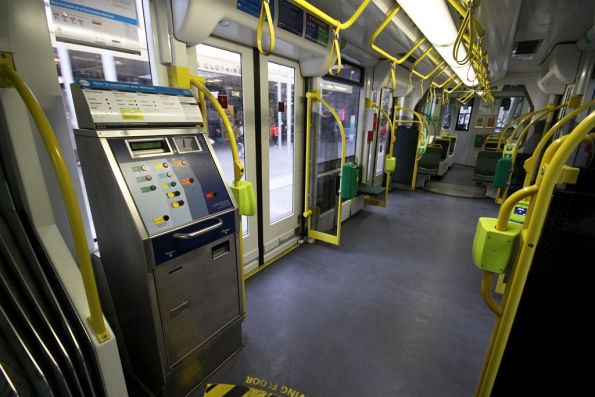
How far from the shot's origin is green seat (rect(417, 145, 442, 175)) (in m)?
6.52

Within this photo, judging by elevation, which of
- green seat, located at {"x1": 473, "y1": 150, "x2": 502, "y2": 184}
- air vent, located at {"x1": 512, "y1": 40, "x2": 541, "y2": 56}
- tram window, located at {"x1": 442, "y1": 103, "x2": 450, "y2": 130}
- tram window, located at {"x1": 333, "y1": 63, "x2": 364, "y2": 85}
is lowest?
green seat, located at {"x1": 473, "y1": 150, "x2": 502, "y2": 184}

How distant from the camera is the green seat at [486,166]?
19.8 ft

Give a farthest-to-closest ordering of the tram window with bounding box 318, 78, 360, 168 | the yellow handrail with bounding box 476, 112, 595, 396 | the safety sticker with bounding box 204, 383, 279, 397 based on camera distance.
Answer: the tram window with bounding box 318, 78, 360, 168, the safety sticker with bounding box 204, 383, 279, 397, the yellow handrail with bounding box 476, 112, 595, 396

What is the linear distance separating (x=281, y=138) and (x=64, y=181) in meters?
2.52

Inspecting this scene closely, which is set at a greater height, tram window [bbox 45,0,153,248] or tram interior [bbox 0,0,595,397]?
tram window [bbox 45,0,153,248]

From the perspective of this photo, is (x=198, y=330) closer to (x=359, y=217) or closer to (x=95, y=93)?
(x=95, y=93)

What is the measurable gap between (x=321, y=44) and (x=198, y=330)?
8.38 feet

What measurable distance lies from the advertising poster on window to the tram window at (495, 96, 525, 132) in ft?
35.4

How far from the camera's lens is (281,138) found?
3.23 meters

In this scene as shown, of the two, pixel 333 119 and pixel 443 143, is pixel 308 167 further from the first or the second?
pixel 443 143

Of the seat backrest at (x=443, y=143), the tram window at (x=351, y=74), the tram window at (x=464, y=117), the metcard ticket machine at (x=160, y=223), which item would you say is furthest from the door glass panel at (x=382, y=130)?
the tram window at (x=464, y=117)

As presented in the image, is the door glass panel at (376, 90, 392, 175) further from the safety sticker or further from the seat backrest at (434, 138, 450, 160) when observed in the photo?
the safety sticker

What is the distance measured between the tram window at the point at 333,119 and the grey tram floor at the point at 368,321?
129cm

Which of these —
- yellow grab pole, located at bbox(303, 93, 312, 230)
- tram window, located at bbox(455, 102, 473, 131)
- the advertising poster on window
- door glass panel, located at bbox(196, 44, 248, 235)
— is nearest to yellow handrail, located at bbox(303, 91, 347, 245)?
Answer: yellow grab pole, located at bbox(303, 93, 312, 230)
